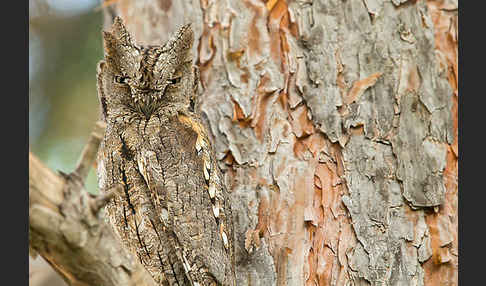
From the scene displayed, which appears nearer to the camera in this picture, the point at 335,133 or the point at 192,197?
the point at 192,197

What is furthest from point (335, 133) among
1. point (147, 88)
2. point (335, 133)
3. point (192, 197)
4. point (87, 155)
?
point (87, 155)

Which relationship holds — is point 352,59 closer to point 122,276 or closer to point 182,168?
point 182,168

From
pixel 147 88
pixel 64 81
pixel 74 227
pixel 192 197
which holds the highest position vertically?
pixel 64 81

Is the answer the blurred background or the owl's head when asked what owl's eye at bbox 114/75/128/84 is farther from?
the blurred background

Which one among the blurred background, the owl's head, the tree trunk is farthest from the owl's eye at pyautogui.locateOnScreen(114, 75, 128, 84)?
the blurred background

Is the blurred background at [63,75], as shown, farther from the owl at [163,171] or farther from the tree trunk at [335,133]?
the tree trunk at [335,133]

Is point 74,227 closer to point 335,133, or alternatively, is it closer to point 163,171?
point 163,171
